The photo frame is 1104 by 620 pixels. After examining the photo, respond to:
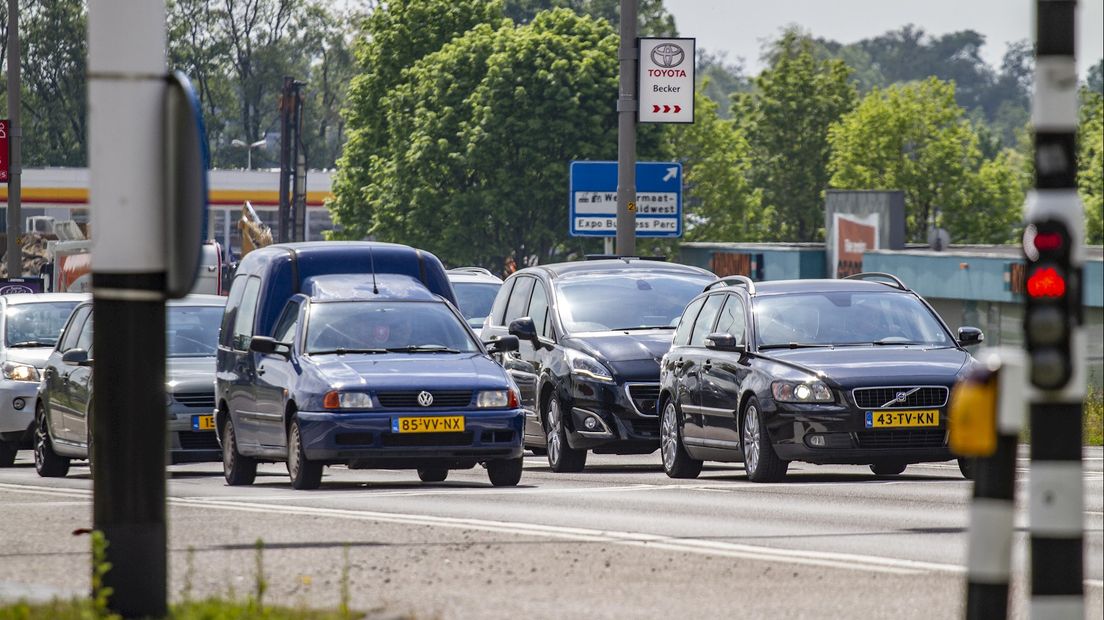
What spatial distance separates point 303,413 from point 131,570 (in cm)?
882

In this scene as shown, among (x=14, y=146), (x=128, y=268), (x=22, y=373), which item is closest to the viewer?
(x=128, y=268)

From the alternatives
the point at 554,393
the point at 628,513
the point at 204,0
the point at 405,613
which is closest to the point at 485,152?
the point at 204,0

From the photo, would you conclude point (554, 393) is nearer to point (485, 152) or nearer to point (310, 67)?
point (485, 152)

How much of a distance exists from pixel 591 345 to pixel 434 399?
333cm

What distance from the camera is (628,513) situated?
13109 mm

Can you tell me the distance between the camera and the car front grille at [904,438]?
1588cm

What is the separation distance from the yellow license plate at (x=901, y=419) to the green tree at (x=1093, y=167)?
202 ft

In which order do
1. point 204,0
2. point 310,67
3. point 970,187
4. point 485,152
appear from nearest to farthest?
point 485,152
point 970,187
point 204,0
point 310,67

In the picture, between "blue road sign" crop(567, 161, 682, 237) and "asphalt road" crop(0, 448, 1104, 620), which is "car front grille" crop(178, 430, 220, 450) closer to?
"asphalt road" crop(0, 448, 1104, 620)

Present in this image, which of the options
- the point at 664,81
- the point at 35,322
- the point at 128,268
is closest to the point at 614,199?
the point at 664,81

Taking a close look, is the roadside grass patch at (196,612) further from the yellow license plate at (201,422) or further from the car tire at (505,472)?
the yellow license plate at (201,422)

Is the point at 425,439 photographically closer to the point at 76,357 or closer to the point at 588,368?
the point at 588,368

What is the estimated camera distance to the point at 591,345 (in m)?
19.2

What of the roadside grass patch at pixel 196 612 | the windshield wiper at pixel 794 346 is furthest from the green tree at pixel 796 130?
the roadside grass patch at pixel 196 612
